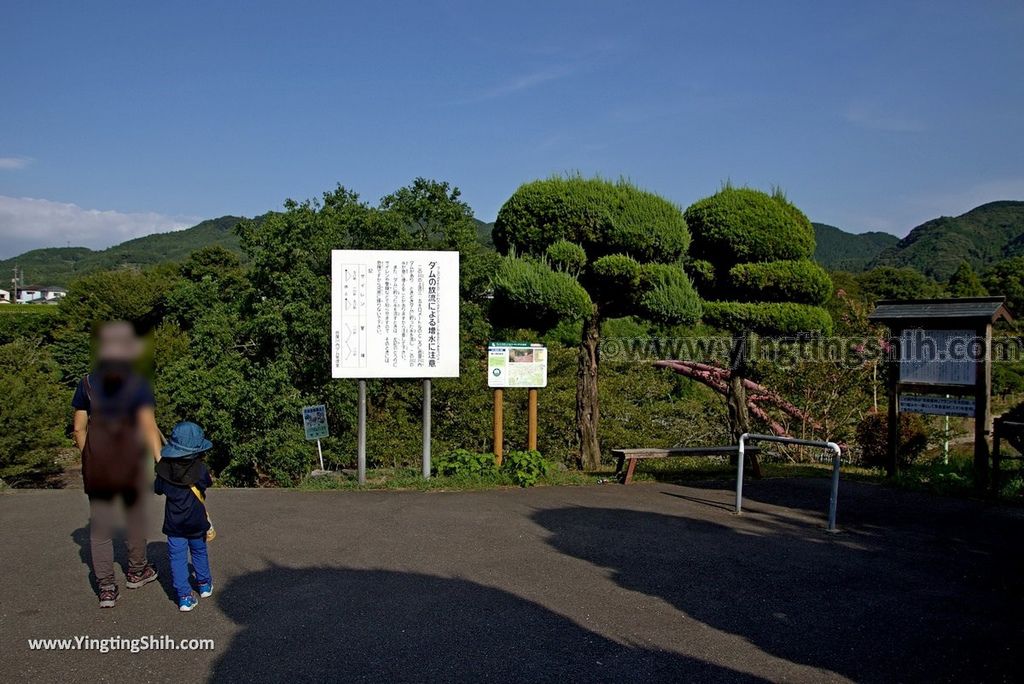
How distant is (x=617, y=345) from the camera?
17141 millimetres

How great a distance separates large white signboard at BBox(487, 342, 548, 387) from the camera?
35.4 ft

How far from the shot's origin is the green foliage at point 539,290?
33.7 feet

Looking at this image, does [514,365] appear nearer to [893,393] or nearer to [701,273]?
[701,273]

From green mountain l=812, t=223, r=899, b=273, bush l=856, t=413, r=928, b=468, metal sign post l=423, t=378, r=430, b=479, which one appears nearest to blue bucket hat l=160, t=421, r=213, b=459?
metal sign post l=423, t=378, r=430, b=479

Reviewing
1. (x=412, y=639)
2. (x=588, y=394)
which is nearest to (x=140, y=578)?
(x=412, y=639)

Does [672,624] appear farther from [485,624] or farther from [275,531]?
[275,531]

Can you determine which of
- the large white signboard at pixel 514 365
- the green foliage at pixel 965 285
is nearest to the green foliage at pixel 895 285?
the green foliage at pixel 965 285

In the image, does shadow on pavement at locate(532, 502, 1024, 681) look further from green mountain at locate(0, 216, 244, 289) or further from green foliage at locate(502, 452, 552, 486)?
green mountain at locate(0, 216, 244, 289)

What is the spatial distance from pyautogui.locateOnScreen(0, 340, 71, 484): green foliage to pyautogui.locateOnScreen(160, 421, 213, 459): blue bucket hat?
1051 centimetres

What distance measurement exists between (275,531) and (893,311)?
850 cm

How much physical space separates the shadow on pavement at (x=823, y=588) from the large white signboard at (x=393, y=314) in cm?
314

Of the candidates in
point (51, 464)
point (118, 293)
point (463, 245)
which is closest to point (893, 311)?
point (463, 245)

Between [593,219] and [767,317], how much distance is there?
9.55ft

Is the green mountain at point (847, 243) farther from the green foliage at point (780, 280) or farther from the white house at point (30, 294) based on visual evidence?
the green foliage at point (780, 280)
